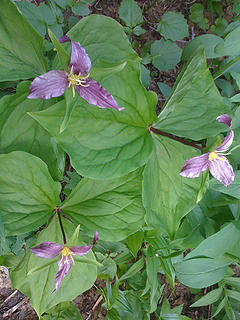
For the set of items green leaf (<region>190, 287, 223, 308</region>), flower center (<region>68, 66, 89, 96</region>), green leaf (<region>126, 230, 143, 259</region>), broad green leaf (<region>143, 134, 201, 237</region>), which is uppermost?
flower center (<region>68, 66, 89, 96</region>)

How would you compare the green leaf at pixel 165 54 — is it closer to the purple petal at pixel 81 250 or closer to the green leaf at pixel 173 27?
the green leaf at pixel 173 27

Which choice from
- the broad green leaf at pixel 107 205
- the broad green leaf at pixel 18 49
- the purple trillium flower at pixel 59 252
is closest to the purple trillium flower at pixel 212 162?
the broad green leaf at pixel 107 205

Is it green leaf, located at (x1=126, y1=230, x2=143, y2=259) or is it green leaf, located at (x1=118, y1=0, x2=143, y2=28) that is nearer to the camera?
green leaf, located at (x1=126, y1=230, x2=143, y2=259)

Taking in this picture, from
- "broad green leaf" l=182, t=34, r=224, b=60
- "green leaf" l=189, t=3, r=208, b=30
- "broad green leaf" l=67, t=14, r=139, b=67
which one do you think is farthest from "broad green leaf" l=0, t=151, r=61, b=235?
"green leaf" l=189, t=3, r=208, b=30

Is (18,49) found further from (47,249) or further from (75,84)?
(47,249)

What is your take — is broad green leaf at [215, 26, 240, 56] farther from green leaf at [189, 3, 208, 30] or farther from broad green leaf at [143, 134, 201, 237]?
green leaf at [189, 3, 208, 30]

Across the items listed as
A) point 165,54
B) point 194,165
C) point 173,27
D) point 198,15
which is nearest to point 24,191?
point 194,165

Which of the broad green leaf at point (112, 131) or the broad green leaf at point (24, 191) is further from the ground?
the broad green leaf at point (112, 131)

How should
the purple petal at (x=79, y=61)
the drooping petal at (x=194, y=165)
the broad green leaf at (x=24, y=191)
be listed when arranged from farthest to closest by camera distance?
the broad green leaf at (x=24, y=191) < the drooping petal at (x=194, y=165) < the purple petal at (x=79, y=61)
